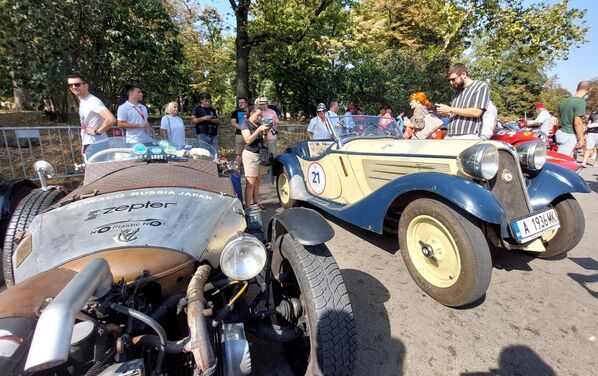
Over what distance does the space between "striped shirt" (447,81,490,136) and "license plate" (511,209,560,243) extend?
1.32 metres

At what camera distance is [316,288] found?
5.12 feet

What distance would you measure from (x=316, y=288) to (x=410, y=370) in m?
0.93

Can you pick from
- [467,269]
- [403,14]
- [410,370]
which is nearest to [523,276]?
[467,269]

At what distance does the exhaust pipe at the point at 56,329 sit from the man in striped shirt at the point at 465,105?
145 inches

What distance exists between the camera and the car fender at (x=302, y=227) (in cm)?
168

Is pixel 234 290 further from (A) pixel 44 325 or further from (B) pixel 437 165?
(B) pixel 437 165

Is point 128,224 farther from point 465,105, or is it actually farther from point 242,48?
point 242,48

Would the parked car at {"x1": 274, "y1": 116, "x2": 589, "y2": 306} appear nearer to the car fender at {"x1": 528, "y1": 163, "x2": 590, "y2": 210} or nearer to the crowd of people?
the car fender at {"x1": 528, "y1": 163, "x2": 590, "y2": 210}

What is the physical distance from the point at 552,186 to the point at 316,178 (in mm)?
2722

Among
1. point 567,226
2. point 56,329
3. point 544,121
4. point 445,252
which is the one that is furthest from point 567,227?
point 544,121

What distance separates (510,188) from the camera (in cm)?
274

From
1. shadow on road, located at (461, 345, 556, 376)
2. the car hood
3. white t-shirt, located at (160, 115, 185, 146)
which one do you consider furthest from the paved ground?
white t-shirt, located at (160, 115, 185, 146)

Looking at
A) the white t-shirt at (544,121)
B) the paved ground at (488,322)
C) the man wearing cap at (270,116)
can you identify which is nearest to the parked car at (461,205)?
the paved ground at (488,322)

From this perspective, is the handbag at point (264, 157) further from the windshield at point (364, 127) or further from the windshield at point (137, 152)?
the windshield at point (137, 152)
